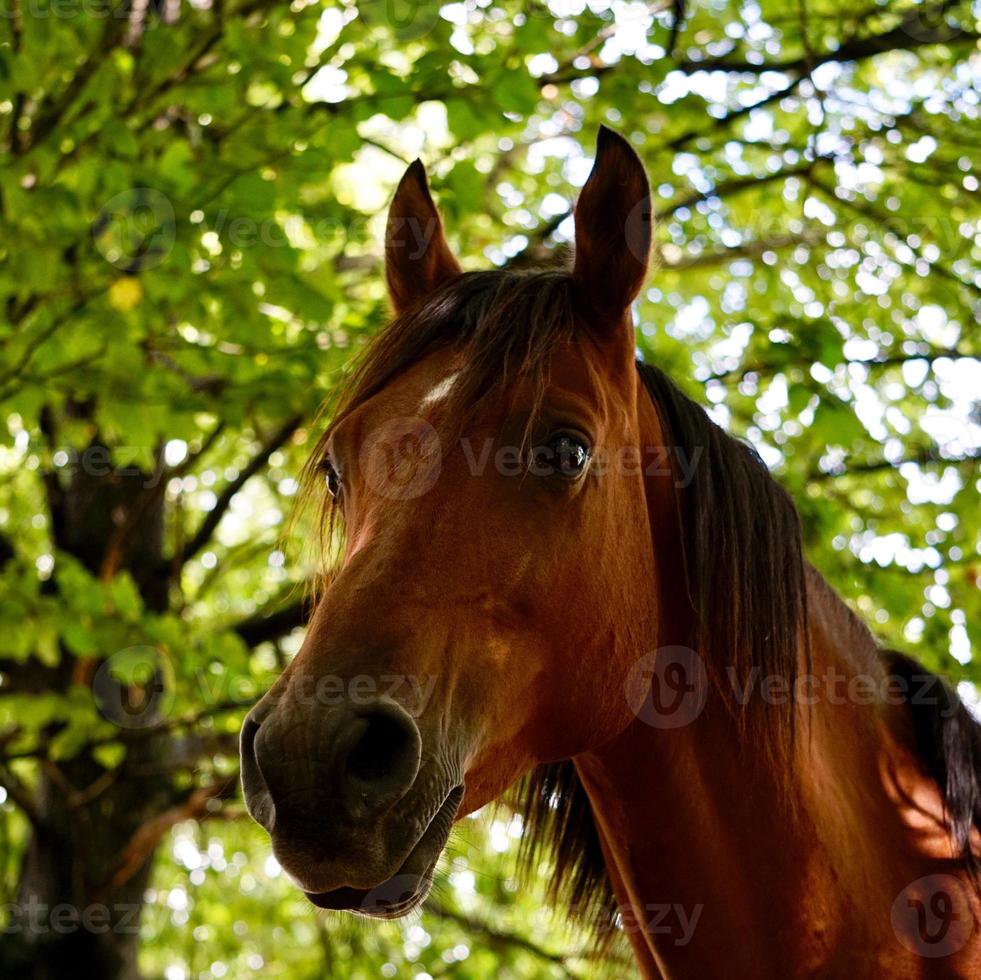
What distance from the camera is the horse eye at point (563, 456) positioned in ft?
7.93

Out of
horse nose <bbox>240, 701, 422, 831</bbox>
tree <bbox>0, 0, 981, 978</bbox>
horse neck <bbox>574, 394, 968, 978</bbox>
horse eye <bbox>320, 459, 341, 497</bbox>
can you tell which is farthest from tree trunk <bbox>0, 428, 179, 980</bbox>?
horse nose <bbox>240, 701, 422, 831</bbox>

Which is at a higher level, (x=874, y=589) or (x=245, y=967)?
(x=874, y=589)

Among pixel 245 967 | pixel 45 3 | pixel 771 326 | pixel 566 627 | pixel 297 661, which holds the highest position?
pixel 45 3

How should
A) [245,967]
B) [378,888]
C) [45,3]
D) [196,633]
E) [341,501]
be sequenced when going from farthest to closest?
1. [245,967]
2. [196,633]
3. [45,3]
4. [341,501]
5. [378,888]

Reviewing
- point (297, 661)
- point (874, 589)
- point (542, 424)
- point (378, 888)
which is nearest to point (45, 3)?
point (542, 424)

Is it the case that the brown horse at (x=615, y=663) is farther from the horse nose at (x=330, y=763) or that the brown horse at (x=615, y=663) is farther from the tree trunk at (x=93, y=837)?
the tree trunk at (x=93, y=837)

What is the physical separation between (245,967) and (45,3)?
25.2ft

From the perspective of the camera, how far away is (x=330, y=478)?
2797 mm

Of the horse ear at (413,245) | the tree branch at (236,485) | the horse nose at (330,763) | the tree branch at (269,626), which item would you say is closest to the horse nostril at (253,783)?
the horse nose at (330,763)

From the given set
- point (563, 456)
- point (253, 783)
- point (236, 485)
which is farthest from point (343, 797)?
point (236, 485)

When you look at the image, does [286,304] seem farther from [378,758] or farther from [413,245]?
[378,758]

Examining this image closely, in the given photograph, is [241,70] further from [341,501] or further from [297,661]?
[297,661]

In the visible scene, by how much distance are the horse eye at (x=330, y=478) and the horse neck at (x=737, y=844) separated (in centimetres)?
80

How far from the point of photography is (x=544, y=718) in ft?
7.86
